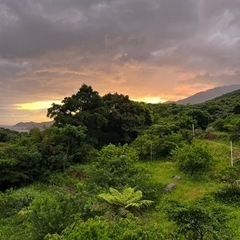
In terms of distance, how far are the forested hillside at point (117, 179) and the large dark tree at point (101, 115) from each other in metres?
0.10

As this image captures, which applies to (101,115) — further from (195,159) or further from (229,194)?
(229,194)

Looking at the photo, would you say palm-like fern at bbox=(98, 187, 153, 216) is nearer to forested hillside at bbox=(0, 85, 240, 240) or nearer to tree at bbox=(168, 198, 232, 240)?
forested hillside at bbox=(0, 85, 240, 240)

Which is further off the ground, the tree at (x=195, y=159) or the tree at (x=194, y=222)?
the tree at (x=195, y=159)

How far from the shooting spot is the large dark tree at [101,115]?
32969 mm

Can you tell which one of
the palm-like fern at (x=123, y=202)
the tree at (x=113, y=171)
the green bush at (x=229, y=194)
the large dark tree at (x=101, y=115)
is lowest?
the green bush at (x=229, y=194)

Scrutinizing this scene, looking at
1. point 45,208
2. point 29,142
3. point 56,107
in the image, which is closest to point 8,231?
point 45,208

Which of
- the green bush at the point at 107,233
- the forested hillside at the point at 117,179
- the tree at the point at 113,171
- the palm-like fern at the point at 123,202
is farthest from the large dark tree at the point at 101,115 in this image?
the green bush at the point at 107,233

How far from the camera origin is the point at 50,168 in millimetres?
27500

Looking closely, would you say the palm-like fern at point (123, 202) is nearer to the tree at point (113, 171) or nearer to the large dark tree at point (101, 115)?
the tree at point (113, 171)

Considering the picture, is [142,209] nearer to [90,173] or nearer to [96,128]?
[90,173]

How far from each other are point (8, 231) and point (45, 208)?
5189 mm

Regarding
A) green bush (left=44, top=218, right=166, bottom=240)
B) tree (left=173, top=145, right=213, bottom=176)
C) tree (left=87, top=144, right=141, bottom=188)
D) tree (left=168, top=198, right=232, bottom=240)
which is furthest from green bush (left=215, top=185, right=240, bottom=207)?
green bush (left=44, top=218, right=166, bottom=240)

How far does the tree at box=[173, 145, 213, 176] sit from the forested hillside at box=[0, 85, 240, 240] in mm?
66

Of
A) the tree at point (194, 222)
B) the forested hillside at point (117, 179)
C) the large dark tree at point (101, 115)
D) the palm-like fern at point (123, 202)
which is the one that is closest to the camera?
the tree at point (194, 222)
